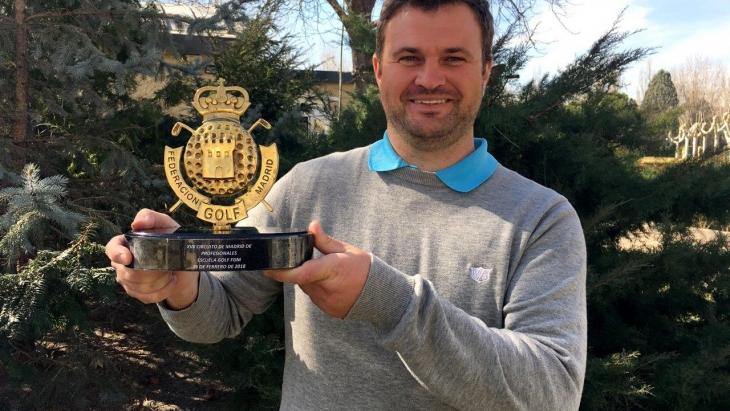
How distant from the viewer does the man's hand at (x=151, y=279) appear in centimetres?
164

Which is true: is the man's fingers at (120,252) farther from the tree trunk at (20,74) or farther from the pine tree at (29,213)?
the tree trunk at (20,74)

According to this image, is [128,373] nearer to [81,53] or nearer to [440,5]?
[81,53]

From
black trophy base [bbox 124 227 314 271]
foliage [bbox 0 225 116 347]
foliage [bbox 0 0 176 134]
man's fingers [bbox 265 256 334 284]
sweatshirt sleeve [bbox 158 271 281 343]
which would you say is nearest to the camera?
man's fingers [bbox 265 256 334 284]

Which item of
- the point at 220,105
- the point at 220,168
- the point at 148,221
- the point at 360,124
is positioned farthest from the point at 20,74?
the point at 148,221

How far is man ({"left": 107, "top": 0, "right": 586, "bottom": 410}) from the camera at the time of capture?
1.43m

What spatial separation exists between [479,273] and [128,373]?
4.25 meters

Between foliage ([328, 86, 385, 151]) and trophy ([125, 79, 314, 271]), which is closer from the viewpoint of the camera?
trophy ([125, 79, 314, 271])

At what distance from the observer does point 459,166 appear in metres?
1.96

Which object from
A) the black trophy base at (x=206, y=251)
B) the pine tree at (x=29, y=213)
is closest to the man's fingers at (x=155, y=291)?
the black trophy base at (x=206, y=251)

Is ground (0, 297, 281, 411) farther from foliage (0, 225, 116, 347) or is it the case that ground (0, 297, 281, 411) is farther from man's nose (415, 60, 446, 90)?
man's nose (415, 60, 446, 90)

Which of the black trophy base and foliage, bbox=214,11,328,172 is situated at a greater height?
foliage, bbox=214,11,328,172

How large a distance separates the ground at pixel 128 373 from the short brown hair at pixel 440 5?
225cm

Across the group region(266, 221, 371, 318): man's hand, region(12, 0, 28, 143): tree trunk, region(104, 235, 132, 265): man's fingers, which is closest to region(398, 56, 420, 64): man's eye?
region(266, 221, 371, 318): man's hand

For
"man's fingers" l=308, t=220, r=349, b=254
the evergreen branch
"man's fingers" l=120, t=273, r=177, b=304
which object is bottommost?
"man's fingers" l=120, t=273, r=177, b=304
